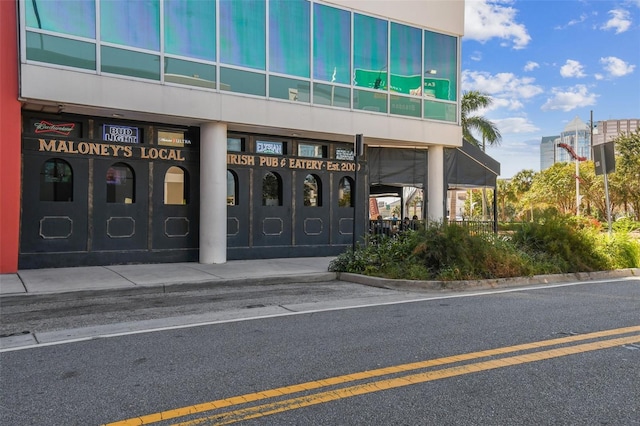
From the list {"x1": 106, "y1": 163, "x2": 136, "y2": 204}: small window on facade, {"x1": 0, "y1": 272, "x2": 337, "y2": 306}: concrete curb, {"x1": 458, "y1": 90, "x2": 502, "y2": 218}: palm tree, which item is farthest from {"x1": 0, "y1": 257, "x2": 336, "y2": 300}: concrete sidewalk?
{"x1": 458, "y1": 90, "x2": 502, "y2": 218}: palm tree

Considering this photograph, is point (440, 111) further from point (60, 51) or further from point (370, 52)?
point (60, 51)

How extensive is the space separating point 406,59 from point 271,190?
20.3 ft

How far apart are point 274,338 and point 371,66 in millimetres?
11543

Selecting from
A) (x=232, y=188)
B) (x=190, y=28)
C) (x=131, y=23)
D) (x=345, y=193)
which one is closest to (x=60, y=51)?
(x=131, y=23)

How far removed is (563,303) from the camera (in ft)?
26.4

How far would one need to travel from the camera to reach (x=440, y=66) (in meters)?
16.7

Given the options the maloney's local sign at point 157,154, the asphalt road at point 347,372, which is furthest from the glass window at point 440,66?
the asphalt road at point 347,372

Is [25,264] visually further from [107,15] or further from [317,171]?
[317,171]

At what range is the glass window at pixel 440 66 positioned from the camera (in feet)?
53.9

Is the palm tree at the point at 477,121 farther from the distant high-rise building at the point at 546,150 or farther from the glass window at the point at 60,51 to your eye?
the distant high-rise building at the point at 546,150

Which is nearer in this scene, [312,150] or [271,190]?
[271,190]

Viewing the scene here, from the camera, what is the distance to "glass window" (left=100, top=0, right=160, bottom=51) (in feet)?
37.6

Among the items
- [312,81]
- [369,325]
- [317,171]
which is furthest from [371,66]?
[369,325]

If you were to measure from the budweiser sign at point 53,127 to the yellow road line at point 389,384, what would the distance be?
10239 mm
